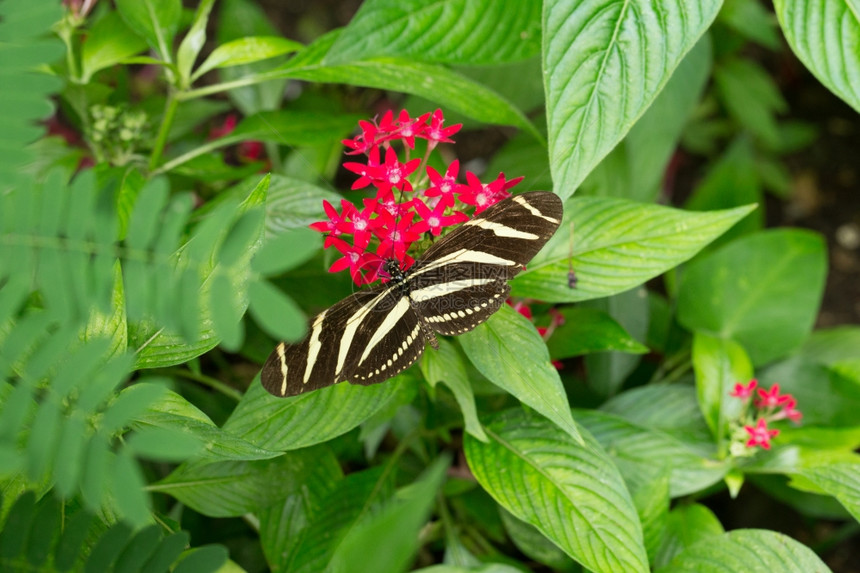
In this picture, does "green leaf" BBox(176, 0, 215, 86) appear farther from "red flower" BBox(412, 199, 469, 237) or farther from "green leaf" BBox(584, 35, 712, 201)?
"green leaf" BBox(584, 35, 712, 201)

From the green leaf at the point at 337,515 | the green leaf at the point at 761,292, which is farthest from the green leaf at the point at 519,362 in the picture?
the green leaf at the point at 761,292

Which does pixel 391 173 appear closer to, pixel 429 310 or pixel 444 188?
pixel 444 188

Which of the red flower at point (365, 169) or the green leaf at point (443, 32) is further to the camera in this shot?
the green leaf at point (443, 32)

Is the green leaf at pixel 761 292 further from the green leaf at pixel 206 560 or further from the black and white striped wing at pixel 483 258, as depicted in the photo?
the green leaf at pixel 206 560

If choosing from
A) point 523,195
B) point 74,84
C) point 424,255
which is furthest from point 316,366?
point 74,84

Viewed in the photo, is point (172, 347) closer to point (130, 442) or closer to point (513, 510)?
point (130, 442)

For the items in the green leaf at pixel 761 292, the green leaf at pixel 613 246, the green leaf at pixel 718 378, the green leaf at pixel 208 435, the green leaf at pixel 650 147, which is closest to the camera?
the green leaf at pixel 208 435
